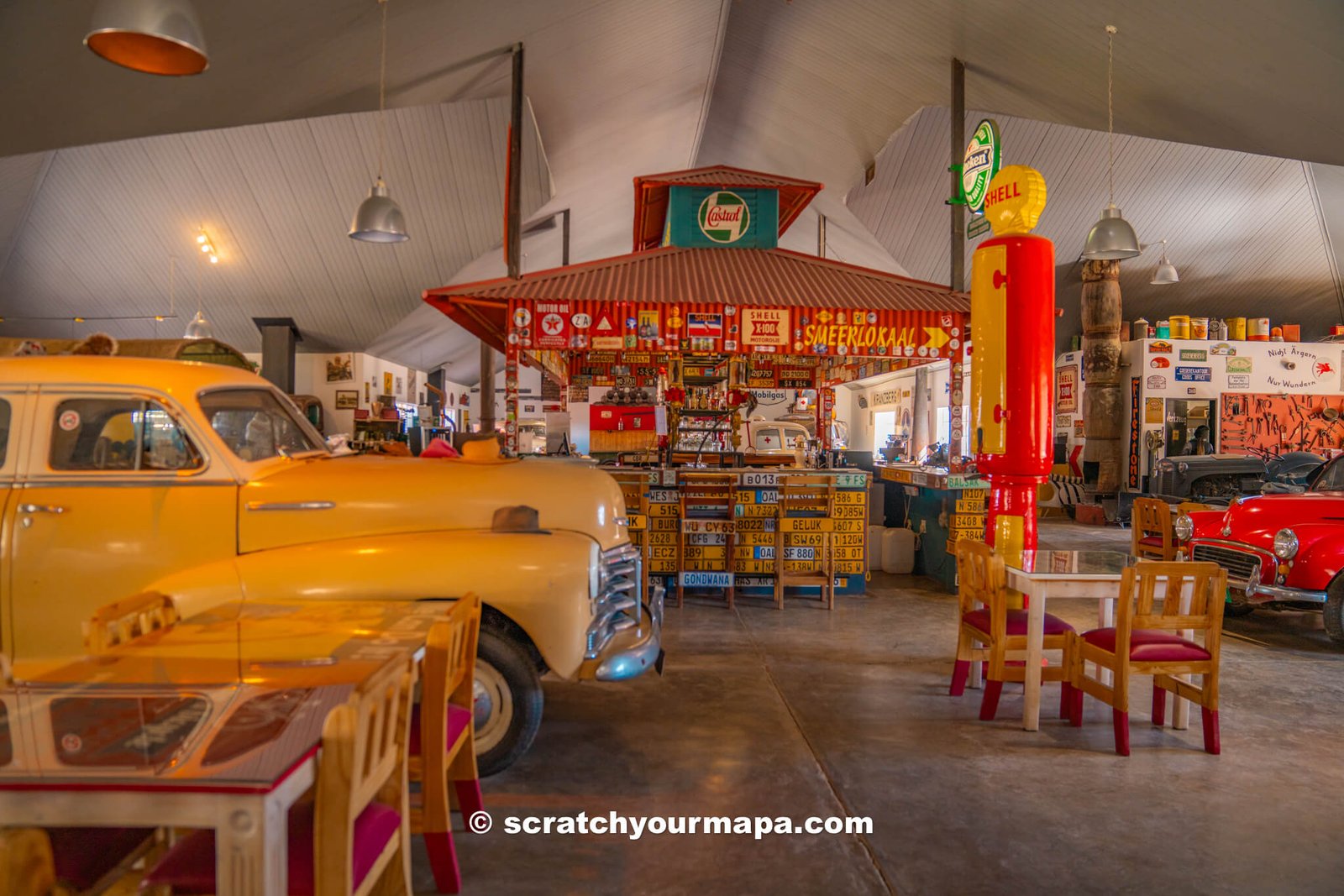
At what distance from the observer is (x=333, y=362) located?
17891 mm

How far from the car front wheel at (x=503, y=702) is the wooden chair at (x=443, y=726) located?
1.67ft

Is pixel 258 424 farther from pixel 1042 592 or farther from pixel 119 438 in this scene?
pixel 1042 592

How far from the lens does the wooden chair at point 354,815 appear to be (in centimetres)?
169

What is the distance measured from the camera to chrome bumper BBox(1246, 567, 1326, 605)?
5.97 m

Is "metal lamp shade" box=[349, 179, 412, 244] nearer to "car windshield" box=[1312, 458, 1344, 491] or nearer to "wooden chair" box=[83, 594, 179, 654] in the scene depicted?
"wooden chair" box=[83, 594, 179, 654]

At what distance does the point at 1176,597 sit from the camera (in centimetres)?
406

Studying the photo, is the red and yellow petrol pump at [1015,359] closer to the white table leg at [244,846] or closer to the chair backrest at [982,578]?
the chair backrest at [982,578]

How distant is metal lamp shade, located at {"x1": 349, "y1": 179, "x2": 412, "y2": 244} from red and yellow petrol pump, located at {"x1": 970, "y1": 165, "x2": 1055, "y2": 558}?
6438mm

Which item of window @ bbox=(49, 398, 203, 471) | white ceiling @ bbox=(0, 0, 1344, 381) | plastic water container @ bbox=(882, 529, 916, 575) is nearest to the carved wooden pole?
white ceiling @ bbox=(0, 0, 1344, 381)

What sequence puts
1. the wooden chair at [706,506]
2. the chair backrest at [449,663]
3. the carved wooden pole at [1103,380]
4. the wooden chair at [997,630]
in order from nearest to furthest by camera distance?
1. the chair backrest at [449,663]
2. the wooden chair at [997,630]
3. the wooden chair at [706,506]
4. the carved wooden pole at [1103,380]

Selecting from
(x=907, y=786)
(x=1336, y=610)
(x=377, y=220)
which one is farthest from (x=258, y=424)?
(x=1336, y=610)

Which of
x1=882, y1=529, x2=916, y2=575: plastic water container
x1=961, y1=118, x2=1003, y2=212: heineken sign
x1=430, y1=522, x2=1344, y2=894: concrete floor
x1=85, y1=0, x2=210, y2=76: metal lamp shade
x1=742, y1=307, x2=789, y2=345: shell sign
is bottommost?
x1=430, y1=522, x2=1344, y2=894: concrete floor

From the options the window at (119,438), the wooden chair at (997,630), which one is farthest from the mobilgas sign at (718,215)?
the window at (119,438)

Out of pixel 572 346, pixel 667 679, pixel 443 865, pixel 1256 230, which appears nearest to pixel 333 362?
pixel 572 346
